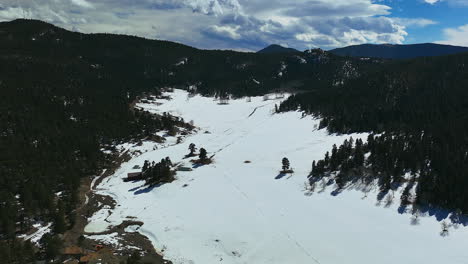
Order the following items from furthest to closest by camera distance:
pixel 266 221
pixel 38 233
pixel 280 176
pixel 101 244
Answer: pixel 280 176 < pixel 266 221 < pixel 38 233 < pixel 101 244

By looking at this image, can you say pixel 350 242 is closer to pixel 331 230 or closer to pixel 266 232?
pixel 331 230

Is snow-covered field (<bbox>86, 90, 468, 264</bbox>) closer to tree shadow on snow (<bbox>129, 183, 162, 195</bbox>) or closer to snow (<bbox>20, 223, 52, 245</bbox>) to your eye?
tree shadow on snow (<bbox>129, 183, 162, 195</bbox>)

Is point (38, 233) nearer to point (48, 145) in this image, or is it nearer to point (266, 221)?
point (266, 221)

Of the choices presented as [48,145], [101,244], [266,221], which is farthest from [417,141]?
[48,145]

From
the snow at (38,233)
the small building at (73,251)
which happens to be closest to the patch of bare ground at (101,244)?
the small building at (73,251)

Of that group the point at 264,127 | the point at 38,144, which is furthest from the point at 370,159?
the point at 38,144

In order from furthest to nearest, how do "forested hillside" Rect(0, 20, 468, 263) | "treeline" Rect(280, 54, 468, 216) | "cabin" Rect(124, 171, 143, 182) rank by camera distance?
1. "cabin" Rect(124, 171, 143, 182)
2. "treeline" Rect(280, 54, 468, 216)
3. "forested hillside" Rect(0, 20, 468, 263)

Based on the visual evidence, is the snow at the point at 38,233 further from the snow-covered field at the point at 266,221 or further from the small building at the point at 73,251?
the small building at the point at 73,251

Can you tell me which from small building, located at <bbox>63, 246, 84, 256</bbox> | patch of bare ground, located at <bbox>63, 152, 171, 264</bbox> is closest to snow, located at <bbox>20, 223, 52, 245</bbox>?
patch of bare ground, located at <bbox>63, 152, 171, 264</bbox>
